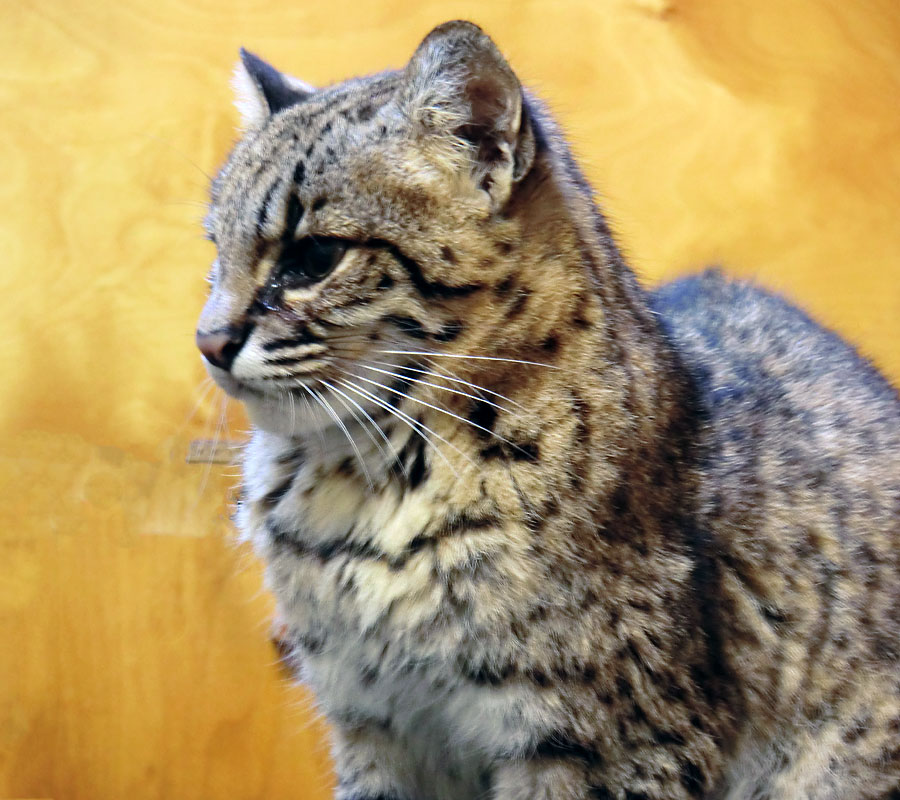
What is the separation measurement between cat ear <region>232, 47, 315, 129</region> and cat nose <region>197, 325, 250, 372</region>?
1.38 feet

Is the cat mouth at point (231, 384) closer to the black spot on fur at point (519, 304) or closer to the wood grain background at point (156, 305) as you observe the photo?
the black spot on fur at point (519, 304)

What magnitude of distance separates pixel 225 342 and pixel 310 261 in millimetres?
146

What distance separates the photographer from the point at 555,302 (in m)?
1.29

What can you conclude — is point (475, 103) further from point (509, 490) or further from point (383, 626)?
point (383, 626)

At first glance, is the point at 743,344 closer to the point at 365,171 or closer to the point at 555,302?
the point at 555,302

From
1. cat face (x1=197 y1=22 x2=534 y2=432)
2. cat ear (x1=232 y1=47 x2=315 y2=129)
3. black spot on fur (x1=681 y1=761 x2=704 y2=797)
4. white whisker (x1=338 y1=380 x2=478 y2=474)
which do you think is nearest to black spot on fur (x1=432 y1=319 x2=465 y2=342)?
cat face (x1=197 y1=22 x2=534 y2=432)

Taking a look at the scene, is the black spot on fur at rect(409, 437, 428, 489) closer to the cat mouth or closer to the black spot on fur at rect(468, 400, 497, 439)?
the black spot on fur at rect(468, 400, 497, 439)

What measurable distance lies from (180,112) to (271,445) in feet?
2.62

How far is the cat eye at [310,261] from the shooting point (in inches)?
48.2

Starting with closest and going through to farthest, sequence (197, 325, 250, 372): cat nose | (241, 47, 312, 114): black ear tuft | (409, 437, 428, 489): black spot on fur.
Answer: (197, 325, 250, 372): cat nose < (409, 437, 428, 489): black spot on fur < (241, 47, 312, 114): black ear tuft

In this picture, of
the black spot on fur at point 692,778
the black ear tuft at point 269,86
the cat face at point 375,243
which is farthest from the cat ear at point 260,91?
the black spot on fur at point 692,778

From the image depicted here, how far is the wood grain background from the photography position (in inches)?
70.4

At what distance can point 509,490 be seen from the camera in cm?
127

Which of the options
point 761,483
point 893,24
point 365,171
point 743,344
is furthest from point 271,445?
point 893,24
